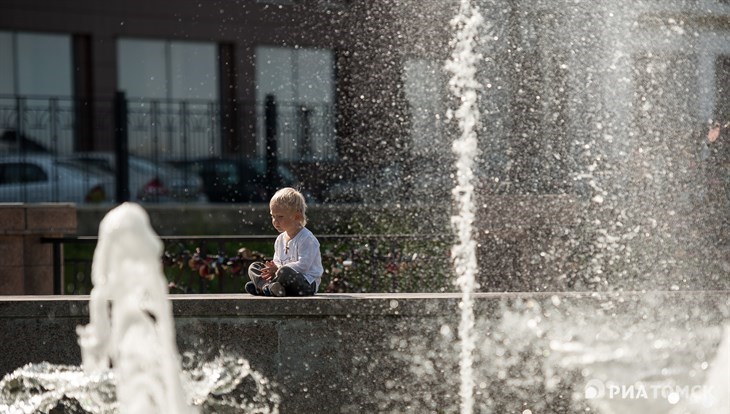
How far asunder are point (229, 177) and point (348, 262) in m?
10.8

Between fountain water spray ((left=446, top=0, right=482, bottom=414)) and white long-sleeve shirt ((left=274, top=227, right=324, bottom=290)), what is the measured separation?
2120 mm

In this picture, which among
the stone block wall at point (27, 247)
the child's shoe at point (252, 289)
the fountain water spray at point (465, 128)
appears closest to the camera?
the child's shoe at point (252, 289)

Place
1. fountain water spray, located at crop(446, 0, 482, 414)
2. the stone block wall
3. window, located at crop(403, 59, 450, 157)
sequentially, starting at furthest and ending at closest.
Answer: window, located at crop(403, 59, 450, 157), fountain water spray, located at crop(446, 0, 482, 414), the stone block wall

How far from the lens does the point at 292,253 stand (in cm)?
689

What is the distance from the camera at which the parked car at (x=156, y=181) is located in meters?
18.7

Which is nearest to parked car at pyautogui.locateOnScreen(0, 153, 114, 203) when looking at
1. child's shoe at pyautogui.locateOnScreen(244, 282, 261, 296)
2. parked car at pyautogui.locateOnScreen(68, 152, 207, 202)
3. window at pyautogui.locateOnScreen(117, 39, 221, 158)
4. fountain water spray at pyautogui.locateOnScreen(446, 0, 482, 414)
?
parked car at pyautogui.locateOnScreen(68, 152, 207, 202)

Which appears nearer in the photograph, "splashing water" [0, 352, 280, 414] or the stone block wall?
"splashing water" [0, 352, 280, 414]

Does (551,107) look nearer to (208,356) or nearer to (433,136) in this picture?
(433,136)

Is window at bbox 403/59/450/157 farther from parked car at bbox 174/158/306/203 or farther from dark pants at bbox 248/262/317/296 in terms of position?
dark pants at bbox 248/262/317/296

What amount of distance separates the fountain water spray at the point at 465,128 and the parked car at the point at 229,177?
16.3ft

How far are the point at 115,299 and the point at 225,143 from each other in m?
17.3

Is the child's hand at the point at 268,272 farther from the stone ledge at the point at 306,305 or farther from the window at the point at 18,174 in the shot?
the window at the point at 18,174

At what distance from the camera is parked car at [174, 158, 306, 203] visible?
62.8 ft

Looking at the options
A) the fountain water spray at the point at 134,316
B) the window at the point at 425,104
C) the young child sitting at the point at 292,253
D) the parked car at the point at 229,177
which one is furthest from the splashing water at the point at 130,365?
the parked car at the point at 229,177
